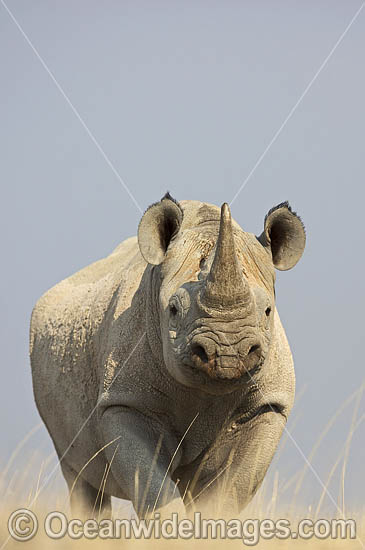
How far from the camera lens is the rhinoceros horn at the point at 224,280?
641cm

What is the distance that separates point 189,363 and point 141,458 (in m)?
0.97

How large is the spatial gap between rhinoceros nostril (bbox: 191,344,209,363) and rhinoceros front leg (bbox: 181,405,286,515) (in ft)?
4.10

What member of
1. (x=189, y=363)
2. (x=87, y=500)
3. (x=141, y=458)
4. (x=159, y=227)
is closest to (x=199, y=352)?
(x=189, y=363)

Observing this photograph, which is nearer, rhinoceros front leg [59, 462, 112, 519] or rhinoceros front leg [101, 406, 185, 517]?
rhinoceros front leg [101, 406, 185, 517]

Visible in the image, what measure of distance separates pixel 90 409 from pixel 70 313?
1.06 metres

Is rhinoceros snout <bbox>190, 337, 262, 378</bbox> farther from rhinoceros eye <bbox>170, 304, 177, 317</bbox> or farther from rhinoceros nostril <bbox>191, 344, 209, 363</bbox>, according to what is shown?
rhinoceros eye <bbox>170, 304, 177, 317</bbox>

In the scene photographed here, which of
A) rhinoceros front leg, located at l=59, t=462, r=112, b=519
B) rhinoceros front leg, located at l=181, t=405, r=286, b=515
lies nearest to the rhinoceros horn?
rhinoceros front leg, located at l=181, t=405, r=286, b=515

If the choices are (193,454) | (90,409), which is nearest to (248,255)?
(193,454)

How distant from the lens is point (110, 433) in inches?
294

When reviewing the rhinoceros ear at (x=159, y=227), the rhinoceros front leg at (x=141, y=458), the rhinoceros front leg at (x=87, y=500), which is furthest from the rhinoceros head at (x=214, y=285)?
the rhinoceros front leg at (x=87, y=500)

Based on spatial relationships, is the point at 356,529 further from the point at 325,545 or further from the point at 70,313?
the point at 70,313

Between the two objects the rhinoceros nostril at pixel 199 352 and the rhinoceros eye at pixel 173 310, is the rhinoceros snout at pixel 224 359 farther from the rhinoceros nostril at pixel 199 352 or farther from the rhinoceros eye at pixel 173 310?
the rhinoceros eye at pixel 173 310

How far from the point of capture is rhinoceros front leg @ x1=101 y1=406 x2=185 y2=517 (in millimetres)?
6887

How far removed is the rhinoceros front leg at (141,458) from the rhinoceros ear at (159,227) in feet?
3.43
